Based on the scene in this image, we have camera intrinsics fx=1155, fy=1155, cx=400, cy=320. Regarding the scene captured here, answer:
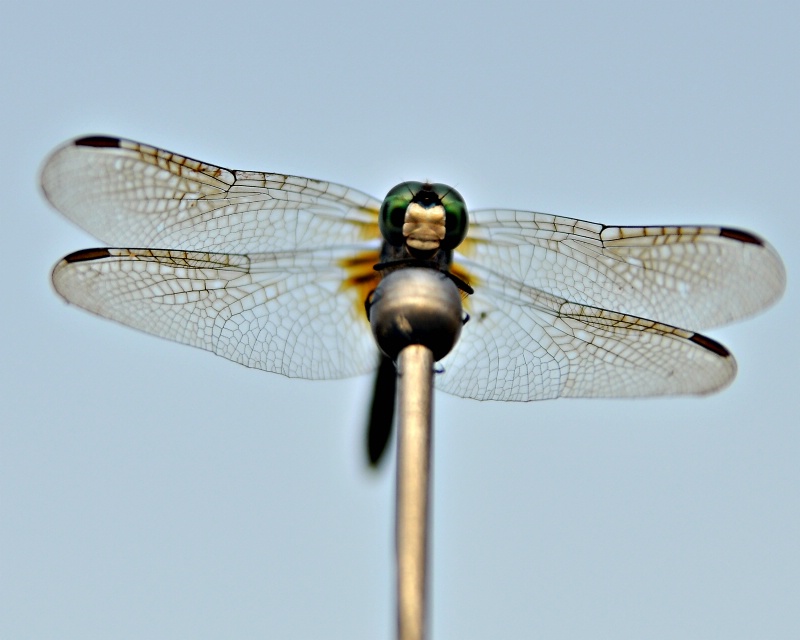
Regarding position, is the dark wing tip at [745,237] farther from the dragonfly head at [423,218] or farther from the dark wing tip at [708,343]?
the dragonfly head at [423,218]

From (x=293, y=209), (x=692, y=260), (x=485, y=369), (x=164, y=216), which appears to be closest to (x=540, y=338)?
(x=485, y=369)

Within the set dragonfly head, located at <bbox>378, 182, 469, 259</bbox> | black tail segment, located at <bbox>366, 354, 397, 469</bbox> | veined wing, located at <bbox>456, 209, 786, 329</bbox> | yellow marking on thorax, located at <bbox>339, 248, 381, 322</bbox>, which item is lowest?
black tail segment, located at <bbox>366, 354, 397, 469</bbox>

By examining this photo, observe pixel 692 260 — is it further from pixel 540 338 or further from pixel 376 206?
pixel 376 206

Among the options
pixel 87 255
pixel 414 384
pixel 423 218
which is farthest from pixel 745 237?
pixel 87 255

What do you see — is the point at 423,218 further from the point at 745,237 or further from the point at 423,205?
the point at 745,237

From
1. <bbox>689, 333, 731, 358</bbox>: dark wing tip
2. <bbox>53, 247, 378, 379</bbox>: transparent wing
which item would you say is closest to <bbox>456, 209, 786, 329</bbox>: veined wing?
<bbox>689, 333, 731, 358</bbox>: dark wing tip

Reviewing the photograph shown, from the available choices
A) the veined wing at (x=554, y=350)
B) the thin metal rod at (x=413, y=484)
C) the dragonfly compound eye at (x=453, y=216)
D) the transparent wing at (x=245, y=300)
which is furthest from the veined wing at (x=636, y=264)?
the thin metal rod at (x=413, y=484)

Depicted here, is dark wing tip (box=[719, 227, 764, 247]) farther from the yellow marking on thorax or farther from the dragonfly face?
the yellow marking on thorax
